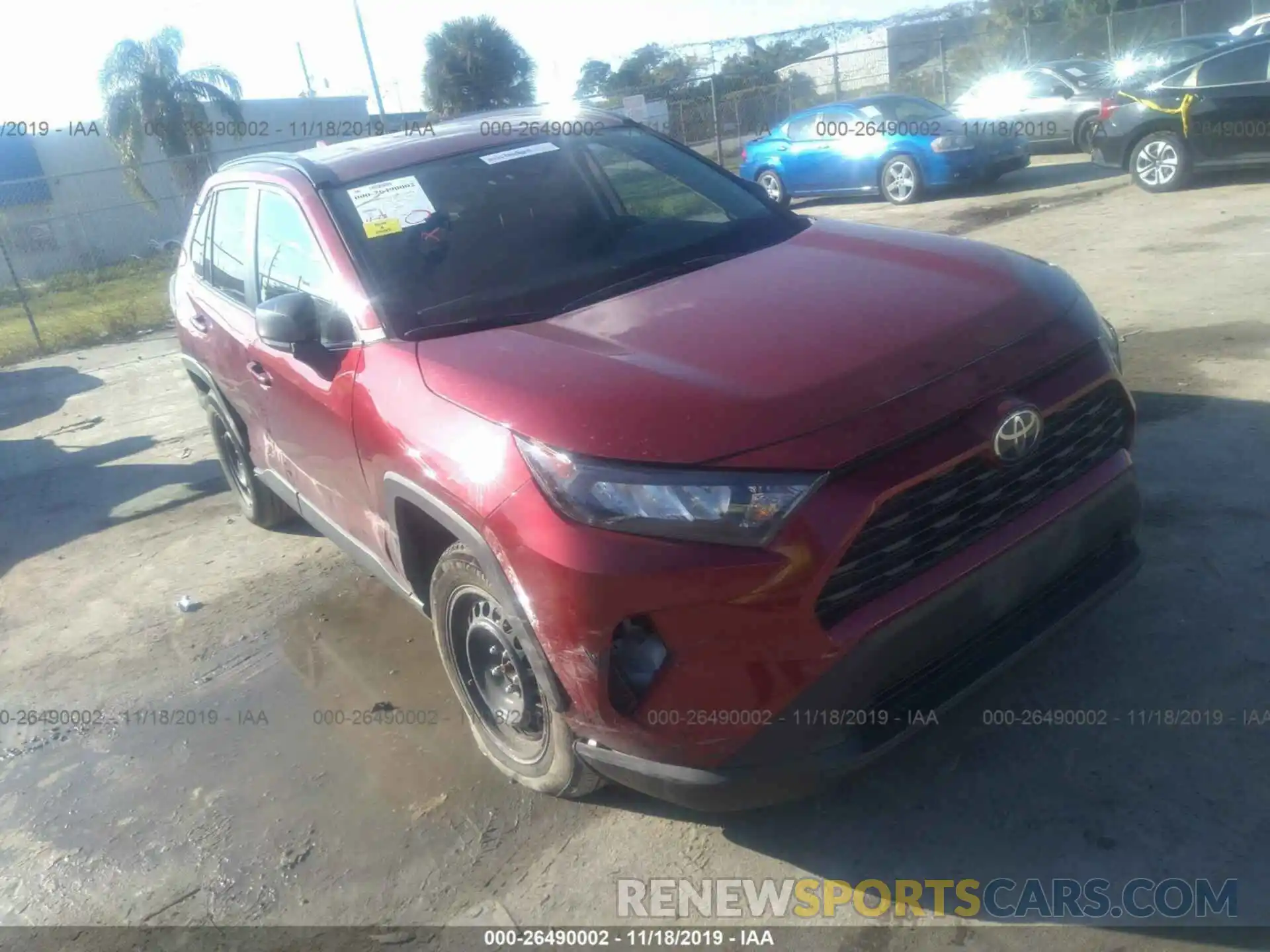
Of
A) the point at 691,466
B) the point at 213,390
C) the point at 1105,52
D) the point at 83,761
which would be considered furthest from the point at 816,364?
the point at 1105,52

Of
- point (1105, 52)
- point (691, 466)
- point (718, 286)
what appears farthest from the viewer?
point (1105, 52)

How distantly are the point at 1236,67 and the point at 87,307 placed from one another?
17.1 metres

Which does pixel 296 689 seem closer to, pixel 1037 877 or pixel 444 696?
pixel 444 696

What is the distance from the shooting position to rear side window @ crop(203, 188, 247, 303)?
450 cm

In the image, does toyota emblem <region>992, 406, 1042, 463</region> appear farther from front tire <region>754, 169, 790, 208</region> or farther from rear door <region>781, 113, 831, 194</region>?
front tire <region>754, 169, 790, 208</region>

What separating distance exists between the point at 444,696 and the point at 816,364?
206cm

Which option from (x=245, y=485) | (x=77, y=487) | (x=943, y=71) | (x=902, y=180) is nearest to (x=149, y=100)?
(x=943, y=71)

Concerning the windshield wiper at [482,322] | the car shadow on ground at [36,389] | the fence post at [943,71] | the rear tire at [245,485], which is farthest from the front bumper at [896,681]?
the fence post at [943,71]

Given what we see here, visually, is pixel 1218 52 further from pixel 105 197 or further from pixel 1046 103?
pixel 105 197

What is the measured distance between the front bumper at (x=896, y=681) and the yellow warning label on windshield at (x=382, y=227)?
74.7 inches

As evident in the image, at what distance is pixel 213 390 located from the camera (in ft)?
17.0

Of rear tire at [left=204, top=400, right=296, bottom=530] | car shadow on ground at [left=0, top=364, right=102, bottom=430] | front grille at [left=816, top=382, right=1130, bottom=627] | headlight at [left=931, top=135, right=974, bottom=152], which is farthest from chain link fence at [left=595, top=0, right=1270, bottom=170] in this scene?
front grille at [left=816, top=382, right=1130, bottom=627]

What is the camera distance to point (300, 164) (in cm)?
407

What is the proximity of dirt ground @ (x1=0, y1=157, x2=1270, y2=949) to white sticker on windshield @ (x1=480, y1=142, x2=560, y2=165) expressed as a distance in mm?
1925
